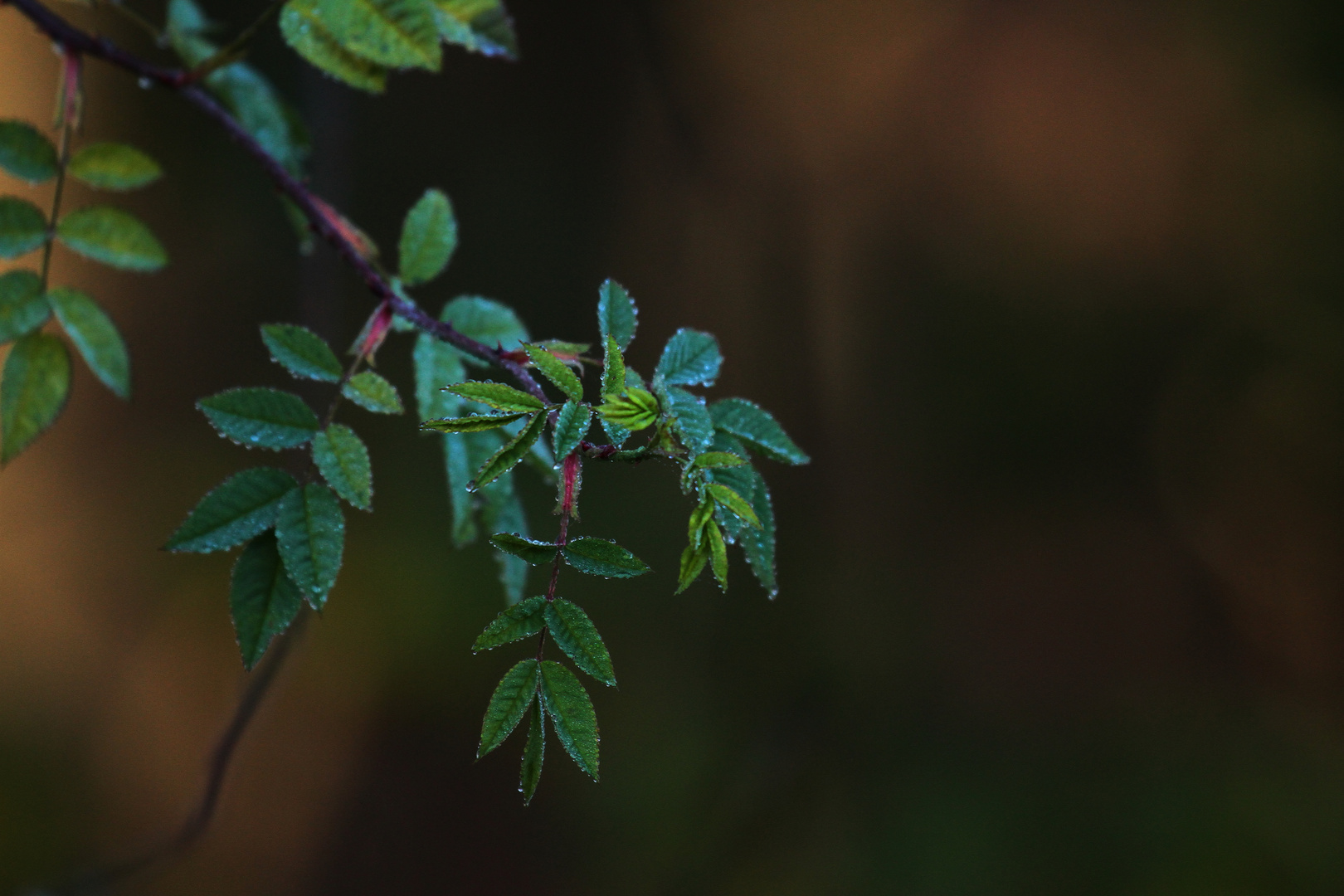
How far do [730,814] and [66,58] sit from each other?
223cm

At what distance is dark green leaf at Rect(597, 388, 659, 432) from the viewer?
0.52 meters

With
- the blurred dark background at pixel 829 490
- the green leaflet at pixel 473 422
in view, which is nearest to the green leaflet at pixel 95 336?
the green leaflet at pixel 473 422

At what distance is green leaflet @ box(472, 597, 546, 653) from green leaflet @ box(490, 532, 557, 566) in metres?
0.03

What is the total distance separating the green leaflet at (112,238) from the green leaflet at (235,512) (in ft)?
1.05

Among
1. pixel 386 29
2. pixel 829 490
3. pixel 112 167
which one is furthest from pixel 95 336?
pixel 829 490

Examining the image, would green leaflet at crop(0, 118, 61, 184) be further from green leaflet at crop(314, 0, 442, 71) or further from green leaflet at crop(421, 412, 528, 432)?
green leaflet at crop(421, 412, 528, 432)

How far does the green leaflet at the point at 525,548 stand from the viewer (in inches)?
21.3

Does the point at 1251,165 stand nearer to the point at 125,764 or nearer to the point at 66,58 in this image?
the point at 66,58

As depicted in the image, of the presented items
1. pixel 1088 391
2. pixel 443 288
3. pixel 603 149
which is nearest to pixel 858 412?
pixel 1088 391

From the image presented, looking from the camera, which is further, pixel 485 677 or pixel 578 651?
pixel 485 677

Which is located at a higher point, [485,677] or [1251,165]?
[1251,165]

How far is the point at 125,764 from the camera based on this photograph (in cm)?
235

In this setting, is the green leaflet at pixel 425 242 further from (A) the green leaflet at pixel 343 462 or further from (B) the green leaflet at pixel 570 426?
(B) the green leaflet at pixel 570 426

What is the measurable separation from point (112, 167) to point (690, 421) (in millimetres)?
667
